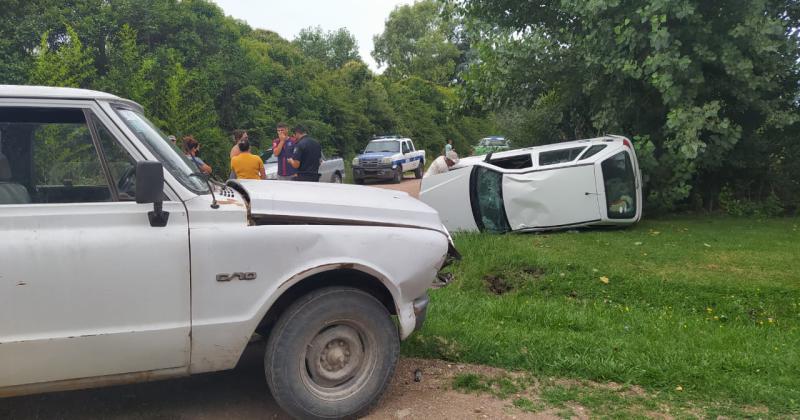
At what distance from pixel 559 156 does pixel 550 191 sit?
90 cm

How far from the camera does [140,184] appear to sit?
330 cm

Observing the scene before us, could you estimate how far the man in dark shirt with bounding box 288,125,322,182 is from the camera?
9.89m

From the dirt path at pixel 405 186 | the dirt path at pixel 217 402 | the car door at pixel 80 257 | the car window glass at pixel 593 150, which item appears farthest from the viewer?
A: the dirt path at pixel 405 186

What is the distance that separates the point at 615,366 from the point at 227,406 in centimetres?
292

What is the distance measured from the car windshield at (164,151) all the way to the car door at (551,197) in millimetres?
7603

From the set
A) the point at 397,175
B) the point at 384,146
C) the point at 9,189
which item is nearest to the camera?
the point at 9,189

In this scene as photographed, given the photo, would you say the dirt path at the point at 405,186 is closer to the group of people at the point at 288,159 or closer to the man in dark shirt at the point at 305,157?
the group of people at the point at 288,159

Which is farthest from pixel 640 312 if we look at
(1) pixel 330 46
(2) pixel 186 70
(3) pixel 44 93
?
(1) pixel 330 46

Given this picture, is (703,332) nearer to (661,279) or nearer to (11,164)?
(661,279)

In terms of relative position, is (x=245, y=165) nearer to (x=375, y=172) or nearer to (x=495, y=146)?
(x=375, y=172)

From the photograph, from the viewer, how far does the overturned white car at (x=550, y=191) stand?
10727 mm

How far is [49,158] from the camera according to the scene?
3.62 m

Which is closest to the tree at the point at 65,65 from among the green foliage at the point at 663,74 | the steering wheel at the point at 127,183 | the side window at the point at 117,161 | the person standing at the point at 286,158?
the person standing at the point at 286,158

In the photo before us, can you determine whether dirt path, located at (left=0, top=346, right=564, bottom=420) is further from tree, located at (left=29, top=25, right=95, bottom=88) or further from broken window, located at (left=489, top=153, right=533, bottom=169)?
tree, located at (left=29, top=25, right=95, bottom=88)
